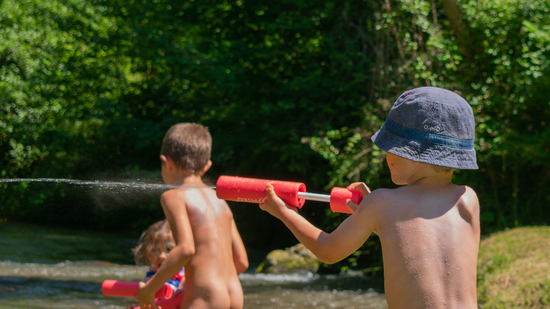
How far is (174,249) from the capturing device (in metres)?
2.80

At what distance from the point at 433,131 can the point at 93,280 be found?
28.3 feet

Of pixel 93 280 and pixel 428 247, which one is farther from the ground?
pixel 428 247

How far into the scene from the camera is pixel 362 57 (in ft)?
31.6

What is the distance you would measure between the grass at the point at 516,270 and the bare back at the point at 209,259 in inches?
101

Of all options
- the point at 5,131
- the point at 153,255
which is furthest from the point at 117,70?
the point at 153,255

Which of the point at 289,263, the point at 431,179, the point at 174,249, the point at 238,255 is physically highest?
the point at 431,179

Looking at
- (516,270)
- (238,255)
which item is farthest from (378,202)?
(516,270)

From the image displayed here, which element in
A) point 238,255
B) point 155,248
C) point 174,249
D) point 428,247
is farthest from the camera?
point 155,248

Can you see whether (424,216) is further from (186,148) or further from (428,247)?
(186,148)

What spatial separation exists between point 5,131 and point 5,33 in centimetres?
418

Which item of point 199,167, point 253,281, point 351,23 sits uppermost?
point 351,23

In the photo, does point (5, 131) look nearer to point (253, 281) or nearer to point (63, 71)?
point (63, 71)

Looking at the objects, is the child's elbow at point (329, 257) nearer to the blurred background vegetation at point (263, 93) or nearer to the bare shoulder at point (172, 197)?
the bare shoulder at point (172, 197)

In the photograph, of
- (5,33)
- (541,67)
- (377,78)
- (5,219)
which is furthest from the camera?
(5,33)
